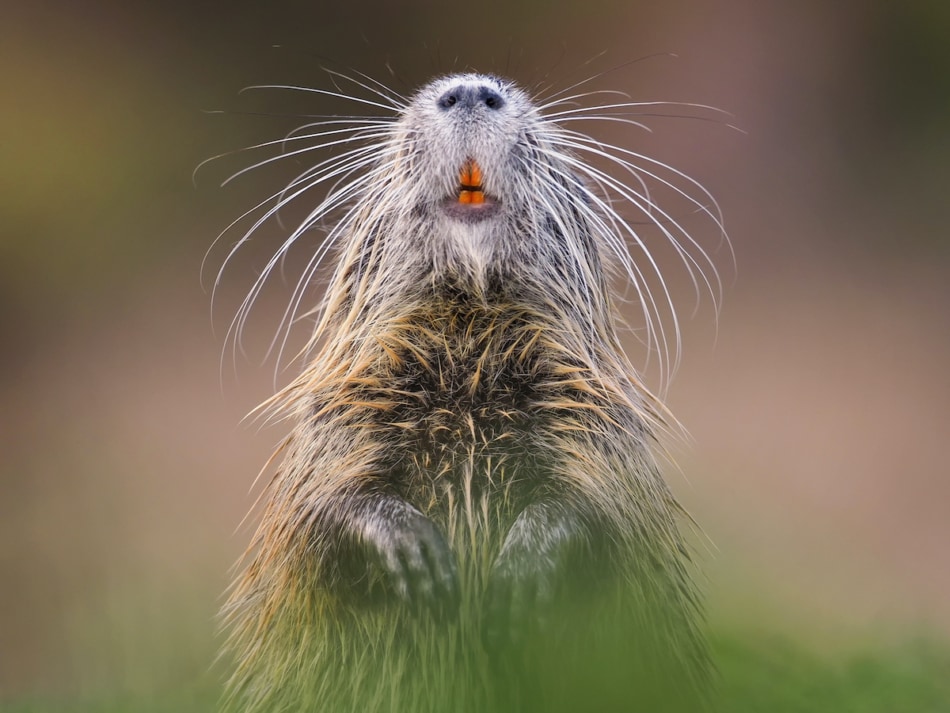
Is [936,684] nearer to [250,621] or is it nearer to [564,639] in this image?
[564,639]

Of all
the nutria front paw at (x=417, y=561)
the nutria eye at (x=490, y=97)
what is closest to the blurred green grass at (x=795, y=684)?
the nutria front paw at (x=417, y=561)

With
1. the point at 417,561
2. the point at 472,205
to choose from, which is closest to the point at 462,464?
the point at 417,561

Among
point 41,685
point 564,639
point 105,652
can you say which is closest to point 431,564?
point 564,639

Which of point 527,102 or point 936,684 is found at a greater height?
point 527,102

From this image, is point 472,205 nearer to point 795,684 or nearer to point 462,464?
point 462,464

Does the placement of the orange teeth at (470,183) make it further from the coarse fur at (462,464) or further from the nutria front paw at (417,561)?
the nutria front paw at (417,561)

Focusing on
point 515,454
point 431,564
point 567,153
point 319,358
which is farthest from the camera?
point 567,153
